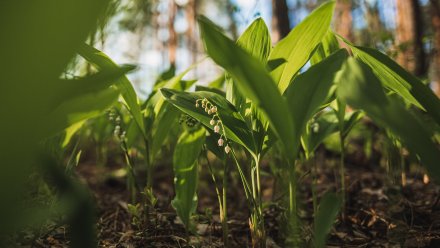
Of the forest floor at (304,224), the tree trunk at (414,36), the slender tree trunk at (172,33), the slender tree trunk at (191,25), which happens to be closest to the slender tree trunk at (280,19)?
the tree trunk at (414,36)

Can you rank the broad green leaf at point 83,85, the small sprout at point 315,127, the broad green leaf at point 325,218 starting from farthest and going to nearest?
1. the small sprout at point 315,127
2. the broad green leaf at point 325,218
3. the broad green leaf at point 83,85

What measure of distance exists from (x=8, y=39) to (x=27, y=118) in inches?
4.6

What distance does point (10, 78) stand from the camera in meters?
0.46

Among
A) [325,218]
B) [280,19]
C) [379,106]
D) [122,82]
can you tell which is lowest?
[325,218]

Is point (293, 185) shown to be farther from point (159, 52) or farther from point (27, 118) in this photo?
point (159, 52)

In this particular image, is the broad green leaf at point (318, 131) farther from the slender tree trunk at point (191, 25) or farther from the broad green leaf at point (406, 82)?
the slender tree trunk at point (191, 25)

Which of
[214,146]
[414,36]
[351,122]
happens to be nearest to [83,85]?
[214,146]

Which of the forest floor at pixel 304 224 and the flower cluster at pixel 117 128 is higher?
the flower cluster at pixel 117 128

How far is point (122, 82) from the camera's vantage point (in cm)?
121

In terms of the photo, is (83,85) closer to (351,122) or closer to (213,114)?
(213,114)

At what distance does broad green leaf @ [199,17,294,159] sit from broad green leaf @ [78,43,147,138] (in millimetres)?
411

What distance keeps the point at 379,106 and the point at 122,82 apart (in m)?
0.92

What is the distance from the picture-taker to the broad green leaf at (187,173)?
113 cm

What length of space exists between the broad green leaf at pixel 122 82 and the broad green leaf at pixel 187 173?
0.62 ft
